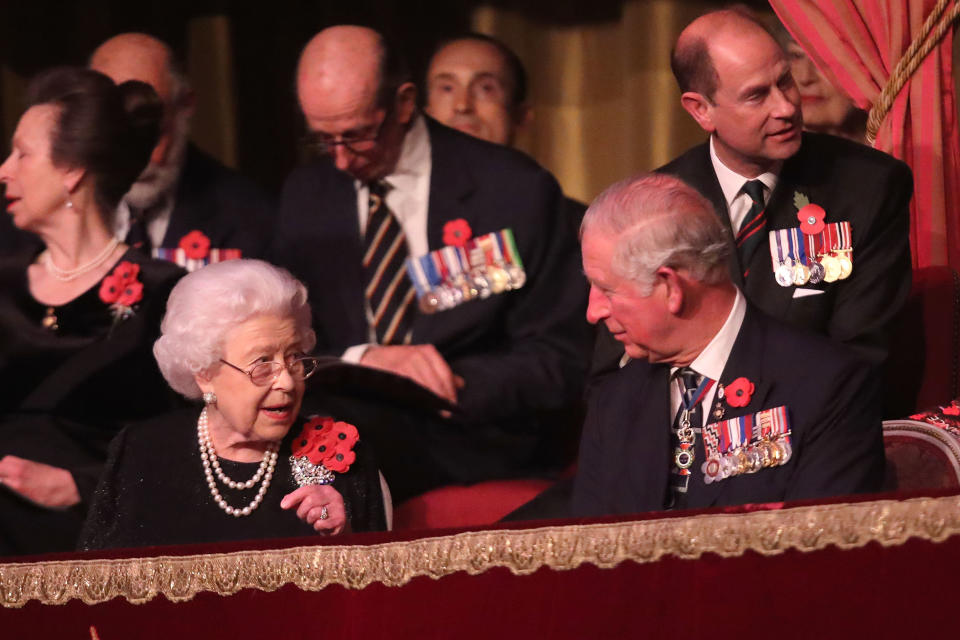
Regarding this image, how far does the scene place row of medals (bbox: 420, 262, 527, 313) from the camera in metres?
3.19

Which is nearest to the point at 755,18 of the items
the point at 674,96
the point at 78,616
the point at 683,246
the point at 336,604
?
the point at 674,96

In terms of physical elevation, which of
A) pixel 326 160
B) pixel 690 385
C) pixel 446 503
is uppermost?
pixel 326 160

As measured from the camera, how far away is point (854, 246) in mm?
2762

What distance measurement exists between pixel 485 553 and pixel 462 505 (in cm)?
74

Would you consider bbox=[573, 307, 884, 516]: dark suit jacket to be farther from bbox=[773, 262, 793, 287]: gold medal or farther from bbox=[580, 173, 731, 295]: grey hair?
bbox=[773, 262, 793, 287]: gold medal

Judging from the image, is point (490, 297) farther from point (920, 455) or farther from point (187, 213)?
point (920, 455)

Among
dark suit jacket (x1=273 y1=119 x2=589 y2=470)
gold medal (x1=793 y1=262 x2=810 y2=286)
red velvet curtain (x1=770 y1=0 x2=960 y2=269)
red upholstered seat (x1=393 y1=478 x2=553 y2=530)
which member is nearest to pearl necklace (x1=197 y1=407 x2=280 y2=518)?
red upholstered seat (x1=393 y1=478 x2=553 y2=530)

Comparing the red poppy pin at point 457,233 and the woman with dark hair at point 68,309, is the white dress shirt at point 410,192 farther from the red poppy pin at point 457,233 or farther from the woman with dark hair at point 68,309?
the woman with dark hair at point 68,309

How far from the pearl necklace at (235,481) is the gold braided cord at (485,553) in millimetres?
209

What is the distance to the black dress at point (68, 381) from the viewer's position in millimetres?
3057

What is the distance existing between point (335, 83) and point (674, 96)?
824 mm

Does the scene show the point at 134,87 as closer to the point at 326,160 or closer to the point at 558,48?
the point at 326,160

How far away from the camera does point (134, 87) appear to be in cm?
343

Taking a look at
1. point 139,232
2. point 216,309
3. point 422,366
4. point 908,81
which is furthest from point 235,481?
point 908,81
